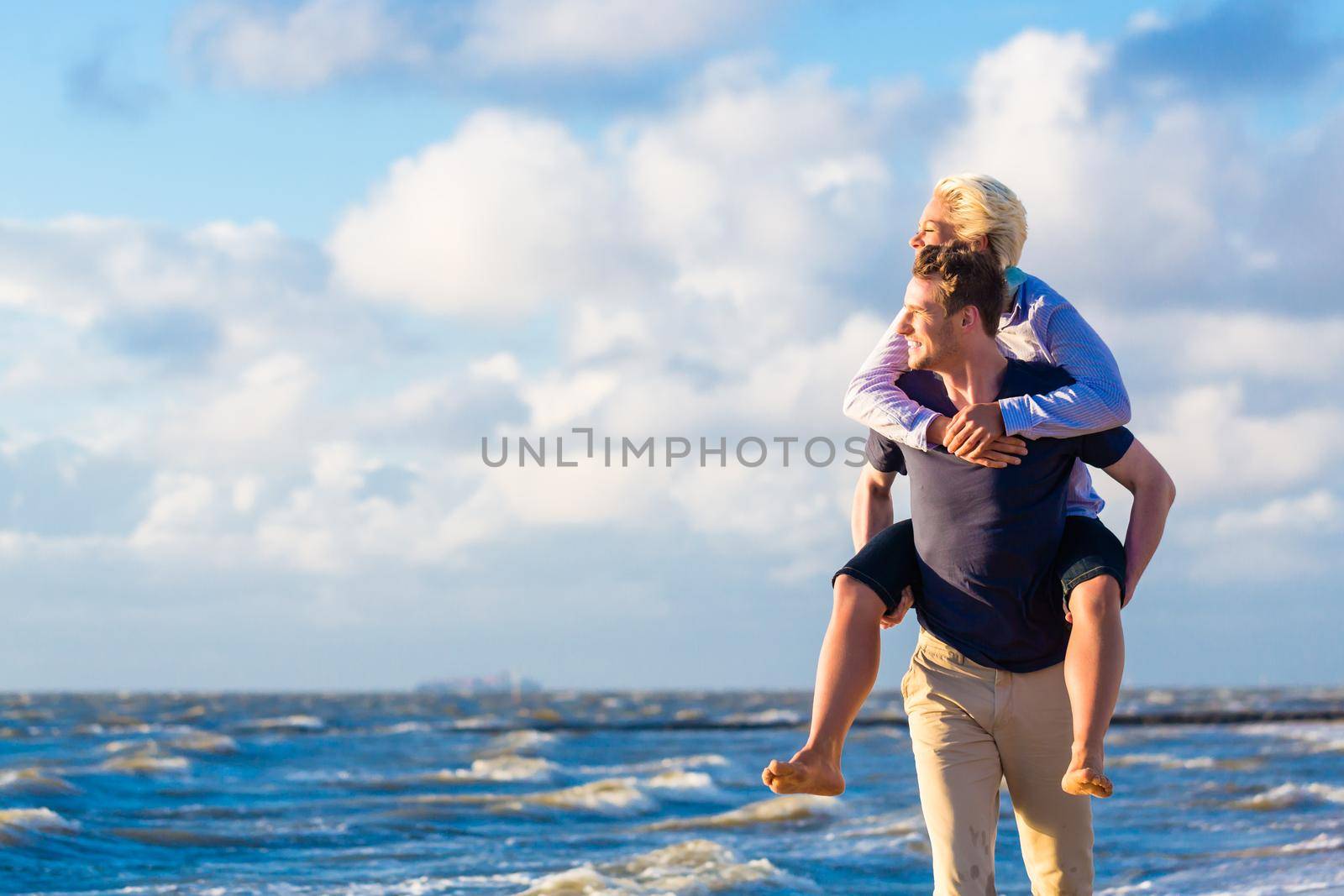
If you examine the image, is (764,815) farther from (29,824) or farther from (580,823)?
(29,824)

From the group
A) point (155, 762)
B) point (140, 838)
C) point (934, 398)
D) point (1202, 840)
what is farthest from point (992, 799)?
point (155, 762)

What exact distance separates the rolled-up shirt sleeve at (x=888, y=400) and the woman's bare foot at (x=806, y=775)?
738 millimetres

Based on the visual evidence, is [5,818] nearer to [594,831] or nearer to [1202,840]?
[594,831]

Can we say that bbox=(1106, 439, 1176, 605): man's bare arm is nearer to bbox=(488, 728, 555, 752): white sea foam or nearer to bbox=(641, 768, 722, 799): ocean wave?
bbox=(641, 768, 722, 799): ocean wave

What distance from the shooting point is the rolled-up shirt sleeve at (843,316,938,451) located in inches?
125

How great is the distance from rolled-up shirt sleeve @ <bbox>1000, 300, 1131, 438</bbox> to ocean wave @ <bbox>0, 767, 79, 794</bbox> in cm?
1486

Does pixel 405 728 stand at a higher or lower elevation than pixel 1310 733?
lower

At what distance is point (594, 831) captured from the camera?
12375 millimetres

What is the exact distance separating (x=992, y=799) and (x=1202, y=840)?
8.30 m

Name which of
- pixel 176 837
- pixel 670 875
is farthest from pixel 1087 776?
pixel 176 837

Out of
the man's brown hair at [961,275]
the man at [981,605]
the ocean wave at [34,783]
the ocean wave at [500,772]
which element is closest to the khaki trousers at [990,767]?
the man at [981,605]

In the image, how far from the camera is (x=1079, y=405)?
9.95 feet

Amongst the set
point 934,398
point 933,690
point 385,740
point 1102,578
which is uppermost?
point 934,398

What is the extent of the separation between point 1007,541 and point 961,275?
599 mm
